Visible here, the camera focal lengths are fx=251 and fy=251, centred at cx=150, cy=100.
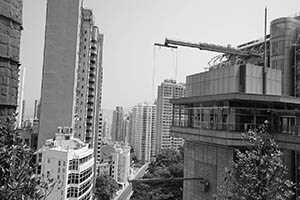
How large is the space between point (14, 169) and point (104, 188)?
1312 inches

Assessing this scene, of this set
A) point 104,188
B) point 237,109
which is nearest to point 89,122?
point 104,188

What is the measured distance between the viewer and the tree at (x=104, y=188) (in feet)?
107

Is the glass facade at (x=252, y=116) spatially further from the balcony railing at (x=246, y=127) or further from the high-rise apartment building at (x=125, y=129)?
the high-rise apartment building at (x=125, y=129)

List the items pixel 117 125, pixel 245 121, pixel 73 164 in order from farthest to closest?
1. pixel 117 125
2. pixel 73 164
3. pixel 245 121

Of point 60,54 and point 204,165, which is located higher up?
point 60,54

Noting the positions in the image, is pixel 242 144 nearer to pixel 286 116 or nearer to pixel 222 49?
pixel 286 116

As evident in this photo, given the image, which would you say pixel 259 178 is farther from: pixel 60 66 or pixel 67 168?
pixel 60 66

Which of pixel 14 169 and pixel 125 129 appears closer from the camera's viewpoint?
pixel 14 169

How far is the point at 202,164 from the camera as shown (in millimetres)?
12250

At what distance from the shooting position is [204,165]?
39.5ft

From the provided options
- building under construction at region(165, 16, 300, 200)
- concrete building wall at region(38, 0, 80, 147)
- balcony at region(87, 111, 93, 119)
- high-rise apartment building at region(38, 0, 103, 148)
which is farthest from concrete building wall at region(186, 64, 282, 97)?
balcony at region(87, 111, 93, 119)

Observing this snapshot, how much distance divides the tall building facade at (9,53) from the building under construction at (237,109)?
7.97 m

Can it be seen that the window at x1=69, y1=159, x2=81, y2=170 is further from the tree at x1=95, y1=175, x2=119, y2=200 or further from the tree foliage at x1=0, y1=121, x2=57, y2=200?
the tree foliage at x1=0, y1=121, x2=57, y2=200

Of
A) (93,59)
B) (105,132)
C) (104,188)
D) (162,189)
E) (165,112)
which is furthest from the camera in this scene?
(105,132)
